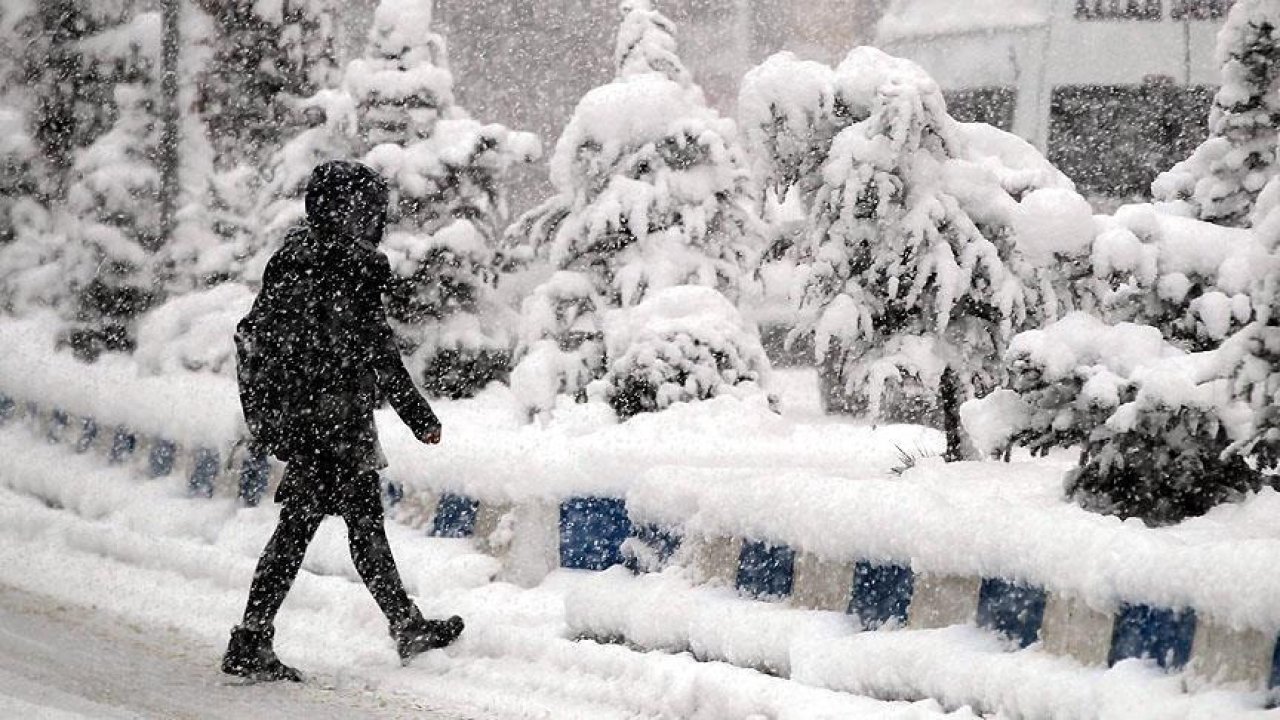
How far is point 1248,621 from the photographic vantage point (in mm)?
5125

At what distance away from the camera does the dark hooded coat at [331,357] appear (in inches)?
302

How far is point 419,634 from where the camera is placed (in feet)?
25.3

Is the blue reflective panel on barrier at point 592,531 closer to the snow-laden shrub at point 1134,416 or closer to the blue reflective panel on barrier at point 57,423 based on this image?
the snow-laden shrub at point 1134,416

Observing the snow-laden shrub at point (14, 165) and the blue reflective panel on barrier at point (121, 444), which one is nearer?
the blue reflective panel on barrier at point (121, 444)

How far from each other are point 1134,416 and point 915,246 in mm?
2772

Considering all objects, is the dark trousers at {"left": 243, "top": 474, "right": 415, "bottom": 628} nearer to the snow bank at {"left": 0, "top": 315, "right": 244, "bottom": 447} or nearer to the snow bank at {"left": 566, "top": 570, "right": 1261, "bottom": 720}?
the snow bank at {"left": 566, "top": 570, "right": 1261, "bottom": 720}

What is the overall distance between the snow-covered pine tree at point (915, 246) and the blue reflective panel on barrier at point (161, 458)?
4.03 m

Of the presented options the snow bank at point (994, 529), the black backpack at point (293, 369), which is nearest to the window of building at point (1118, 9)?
the snow bank at point (994, 529)

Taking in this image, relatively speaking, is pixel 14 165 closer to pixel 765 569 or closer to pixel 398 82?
pixel 398 82

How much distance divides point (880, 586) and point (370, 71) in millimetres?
9638

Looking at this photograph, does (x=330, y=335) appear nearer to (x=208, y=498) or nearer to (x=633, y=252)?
(x=208, y=498)

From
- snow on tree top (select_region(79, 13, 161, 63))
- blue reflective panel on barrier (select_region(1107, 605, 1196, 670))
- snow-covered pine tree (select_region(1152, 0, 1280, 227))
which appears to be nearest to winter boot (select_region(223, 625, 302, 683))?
blue reflective panel on barrier (select_region(1107, 605, 1196, 670))

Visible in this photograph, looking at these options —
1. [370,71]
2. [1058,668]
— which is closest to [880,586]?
[1058,668]

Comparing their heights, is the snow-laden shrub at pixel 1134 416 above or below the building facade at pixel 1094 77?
below
